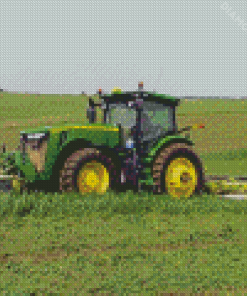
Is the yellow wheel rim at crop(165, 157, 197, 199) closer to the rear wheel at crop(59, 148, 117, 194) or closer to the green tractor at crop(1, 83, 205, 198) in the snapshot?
the green tractor at crop(1, 83, 205, 198)

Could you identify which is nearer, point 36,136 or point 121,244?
point 121,244

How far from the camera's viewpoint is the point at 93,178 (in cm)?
867

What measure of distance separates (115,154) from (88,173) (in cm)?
69

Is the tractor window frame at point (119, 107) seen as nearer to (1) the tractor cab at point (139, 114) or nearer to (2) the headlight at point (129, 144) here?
(1) the tractor cab at point (139, 114)

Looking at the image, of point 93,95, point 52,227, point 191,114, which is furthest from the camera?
point 191,114

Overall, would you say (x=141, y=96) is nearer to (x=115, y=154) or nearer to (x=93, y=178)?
(x=115, y=154)

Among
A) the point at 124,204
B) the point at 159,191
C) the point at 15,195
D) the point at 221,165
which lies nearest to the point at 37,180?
the point at 15,195

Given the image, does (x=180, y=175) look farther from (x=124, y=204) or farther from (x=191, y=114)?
(x=191, y=114)

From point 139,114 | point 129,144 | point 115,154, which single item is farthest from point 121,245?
point 139,114

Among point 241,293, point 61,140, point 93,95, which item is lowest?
point 241,293

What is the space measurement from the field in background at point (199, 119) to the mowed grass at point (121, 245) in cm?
1010

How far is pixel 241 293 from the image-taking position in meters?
4.79

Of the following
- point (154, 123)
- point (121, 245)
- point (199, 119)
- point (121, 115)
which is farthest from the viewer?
point (199, 119)

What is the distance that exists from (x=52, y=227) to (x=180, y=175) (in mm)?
3440
